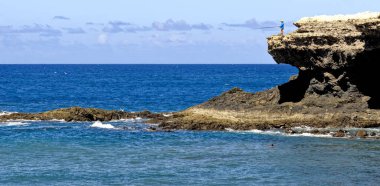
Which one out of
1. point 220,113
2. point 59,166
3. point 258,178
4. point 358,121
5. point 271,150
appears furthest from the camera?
point 220,113

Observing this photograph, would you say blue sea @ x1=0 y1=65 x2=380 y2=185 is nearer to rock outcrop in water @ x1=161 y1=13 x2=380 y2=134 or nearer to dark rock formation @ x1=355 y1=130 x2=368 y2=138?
dark rock formation @ x1=355 y1=130 x2=368 y2=138

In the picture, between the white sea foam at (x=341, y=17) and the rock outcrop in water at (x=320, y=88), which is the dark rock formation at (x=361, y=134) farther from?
the white sea foam at (x=341, y=17)

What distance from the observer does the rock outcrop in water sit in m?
53.3

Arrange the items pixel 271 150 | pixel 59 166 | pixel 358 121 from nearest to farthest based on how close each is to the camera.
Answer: pixel 59 166 < pixel 271 150 < pixel 358 121

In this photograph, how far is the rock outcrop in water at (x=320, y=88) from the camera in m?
53.3

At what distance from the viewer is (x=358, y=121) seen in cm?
5316

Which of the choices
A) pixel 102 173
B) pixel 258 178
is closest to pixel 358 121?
pixel 258 178

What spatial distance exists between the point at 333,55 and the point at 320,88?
3.30 metres

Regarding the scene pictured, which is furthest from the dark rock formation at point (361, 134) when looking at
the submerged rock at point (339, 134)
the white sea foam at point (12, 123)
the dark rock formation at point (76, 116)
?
the white sea foam at point (12, 123)

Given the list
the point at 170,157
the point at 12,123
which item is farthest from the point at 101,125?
the point at 170,157

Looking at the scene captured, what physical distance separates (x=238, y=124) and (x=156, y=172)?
17.9 metres

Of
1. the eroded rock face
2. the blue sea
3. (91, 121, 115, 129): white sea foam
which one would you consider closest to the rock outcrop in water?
the eroded rock face

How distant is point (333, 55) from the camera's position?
180ft

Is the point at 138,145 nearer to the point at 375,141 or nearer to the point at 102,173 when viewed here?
the point at 102,173
